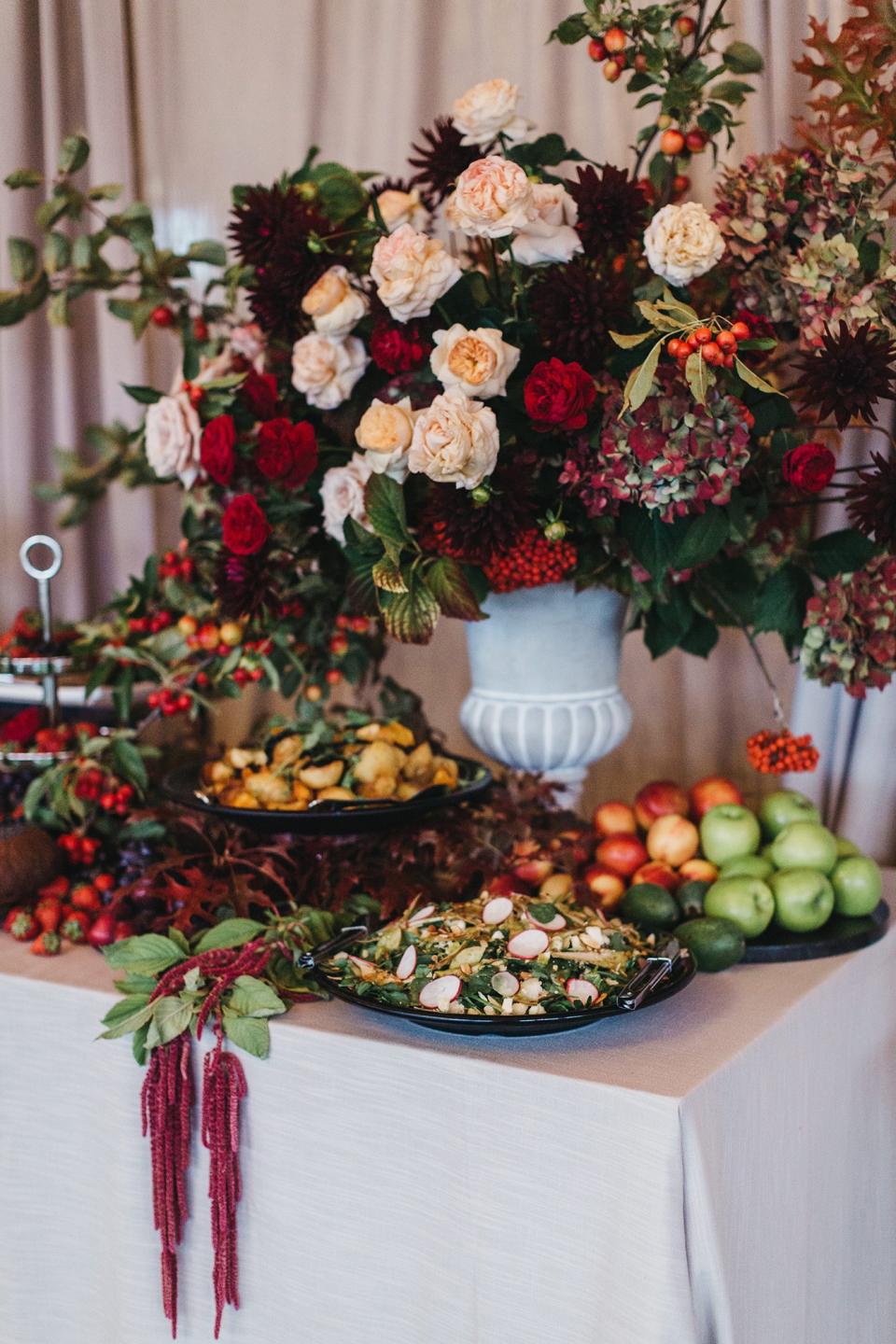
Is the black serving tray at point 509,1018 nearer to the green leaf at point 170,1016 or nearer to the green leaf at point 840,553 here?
the green leaf at point 170,1016

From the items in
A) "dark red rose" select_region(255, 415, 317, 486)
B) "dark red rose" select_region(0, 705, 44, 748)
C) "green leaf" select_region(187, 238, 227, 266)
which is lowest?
"dark red rose" select_region(0, 705, 44, 748)

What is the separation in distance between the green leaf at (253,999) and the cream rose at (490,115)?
0.76 meters

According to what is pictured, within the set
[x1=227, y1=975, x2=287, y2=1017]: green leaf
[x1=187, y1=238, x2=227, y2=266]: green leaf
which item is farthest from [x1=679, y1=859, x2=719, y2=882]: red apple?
[x1=187, y1=238, x2=227, y2=266]: green leaf

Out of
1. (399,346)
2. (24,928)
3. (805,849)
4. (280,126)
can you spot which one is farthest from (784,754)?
(280,126)

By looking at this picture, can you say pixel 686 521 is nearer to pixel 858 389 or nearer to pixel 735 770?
pixel 858 389

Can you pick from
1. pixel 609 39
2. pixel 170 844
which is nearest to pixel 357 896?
pixel 170 844

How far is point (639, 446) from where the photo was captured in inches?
41.0

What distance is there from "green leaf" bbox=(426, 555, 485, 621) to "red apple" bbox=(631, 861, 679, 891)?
0.96 ft

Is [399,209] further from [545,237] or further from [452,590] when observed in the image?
[452,590]

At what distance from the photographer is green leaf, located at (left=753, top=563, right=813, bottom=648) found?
1.23 metres

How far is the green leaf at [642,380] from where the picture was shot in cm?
95

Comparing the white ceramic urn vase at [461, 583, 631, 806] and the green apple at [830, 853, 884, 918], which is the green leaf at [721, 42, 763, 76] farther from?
the green apple at [830, 853, 884, 918]

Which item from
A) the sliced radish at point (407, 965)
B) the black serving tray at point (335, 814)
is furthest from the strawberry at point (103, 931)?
the sliced radish at point (407, 965)

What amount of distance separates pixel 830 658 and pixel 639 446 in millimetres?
278
